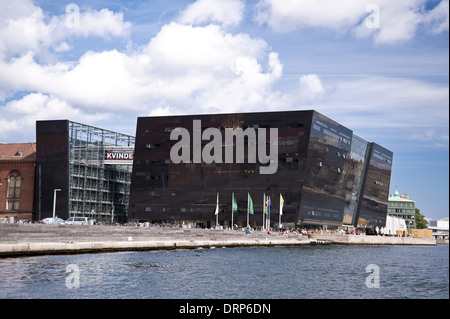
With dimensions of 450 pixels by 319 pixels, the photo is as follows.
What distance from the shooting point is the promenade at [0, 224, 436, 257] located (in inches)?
2090

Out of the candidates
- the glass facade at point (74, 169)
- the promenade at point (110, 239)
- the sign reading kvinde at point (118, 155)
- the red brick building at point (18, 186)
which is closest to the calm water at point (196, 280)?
the promenade at point (110, 239)

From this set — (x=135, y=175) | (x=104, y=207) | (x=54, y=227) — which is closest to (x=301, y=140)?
(x=135, y=175)

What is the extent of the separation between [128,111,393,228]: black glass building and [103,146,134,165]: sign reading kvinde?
160 inches

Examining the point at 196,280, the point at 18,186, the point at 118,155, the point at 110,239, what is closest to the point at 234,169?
the point at 118,155

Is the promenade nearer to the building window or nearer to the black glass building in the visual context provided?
the black glass building

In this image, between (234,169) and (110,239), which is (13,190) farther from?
(110,239)

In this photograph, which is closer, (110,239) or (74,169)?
(110,239)

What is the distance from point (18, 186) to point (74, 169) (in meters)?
13.0

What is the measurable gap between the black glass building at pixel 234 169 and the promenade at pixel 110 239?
18.4 metres

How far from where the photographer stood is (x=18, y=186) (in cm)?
13300

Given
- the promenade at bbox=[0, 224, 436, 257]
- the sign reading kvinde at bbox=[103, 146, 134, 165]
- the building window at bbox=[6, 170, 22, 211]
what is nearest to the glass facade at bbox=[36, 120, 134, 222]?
the sign reading kvinde at bbox=[103, 146, 134, 165]

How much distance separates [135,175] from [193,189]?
15.5 metres

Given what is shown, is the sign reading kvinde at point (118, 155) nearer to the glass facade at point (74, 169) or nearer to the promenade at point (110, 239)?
the glass facade at point (74, 169)

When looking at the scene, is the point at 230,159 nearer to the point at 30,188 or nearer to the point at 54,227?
the point at 30,188
